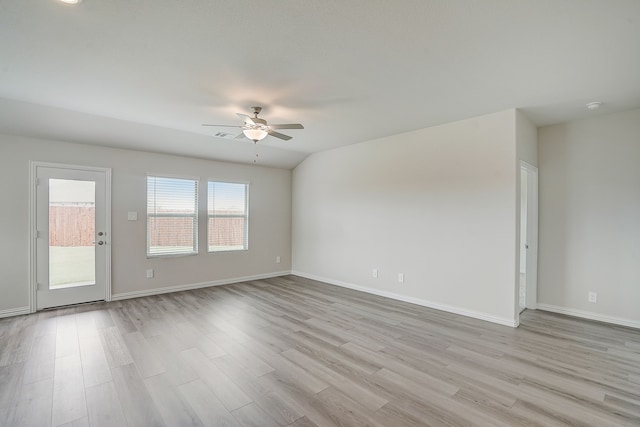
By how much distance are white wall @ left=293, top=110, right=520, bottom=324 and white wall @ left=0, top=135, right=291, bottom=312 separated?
1106 mm

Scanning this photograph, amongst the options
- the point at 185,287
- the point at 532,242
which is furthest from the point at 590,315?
the point at 185,287

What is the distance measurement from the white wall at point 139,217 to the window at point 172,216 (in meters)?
0.13

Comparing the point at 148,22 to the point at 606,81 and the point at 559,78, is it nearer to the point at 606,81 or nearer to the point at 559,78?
the point at 559,78

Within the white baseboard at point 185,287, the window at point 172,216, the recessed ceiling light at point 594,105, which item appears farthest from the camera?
the window at point 172,216

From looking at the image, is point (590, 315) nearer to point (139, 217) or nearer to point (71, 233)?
point (139, 217)

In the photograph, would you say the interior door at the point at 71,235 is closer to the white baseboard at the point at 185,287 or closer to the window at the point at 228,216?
the white baseboard at the point at 185,287

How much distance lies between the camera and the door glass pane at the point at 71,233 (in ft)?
14.2

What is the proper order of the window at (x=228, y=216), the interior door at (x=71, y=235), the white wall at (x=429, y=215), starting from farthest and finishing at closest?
the window at (x=228, y=216)
the interior door at (x=71, y=235)
the white wall at (x=429, y=215)

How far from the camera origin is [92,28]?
2115mm

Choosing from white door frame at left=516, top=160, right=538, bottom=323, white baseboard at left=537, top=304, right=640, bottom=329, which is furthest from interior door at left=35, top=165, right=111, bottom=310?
white baseboard at left=537, top=304, right=640, bottom=329

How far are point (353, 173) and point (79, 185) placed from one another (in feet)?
14.4

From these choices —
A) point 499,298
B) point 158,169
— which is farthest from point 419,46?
point 158,169

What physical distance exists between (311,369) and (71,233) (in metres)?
4.12

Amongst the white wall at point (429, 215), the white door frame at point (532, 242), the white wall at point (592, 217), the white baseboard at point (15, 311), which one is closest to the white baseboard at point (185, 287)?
the white baseboard at point (15, 311)
